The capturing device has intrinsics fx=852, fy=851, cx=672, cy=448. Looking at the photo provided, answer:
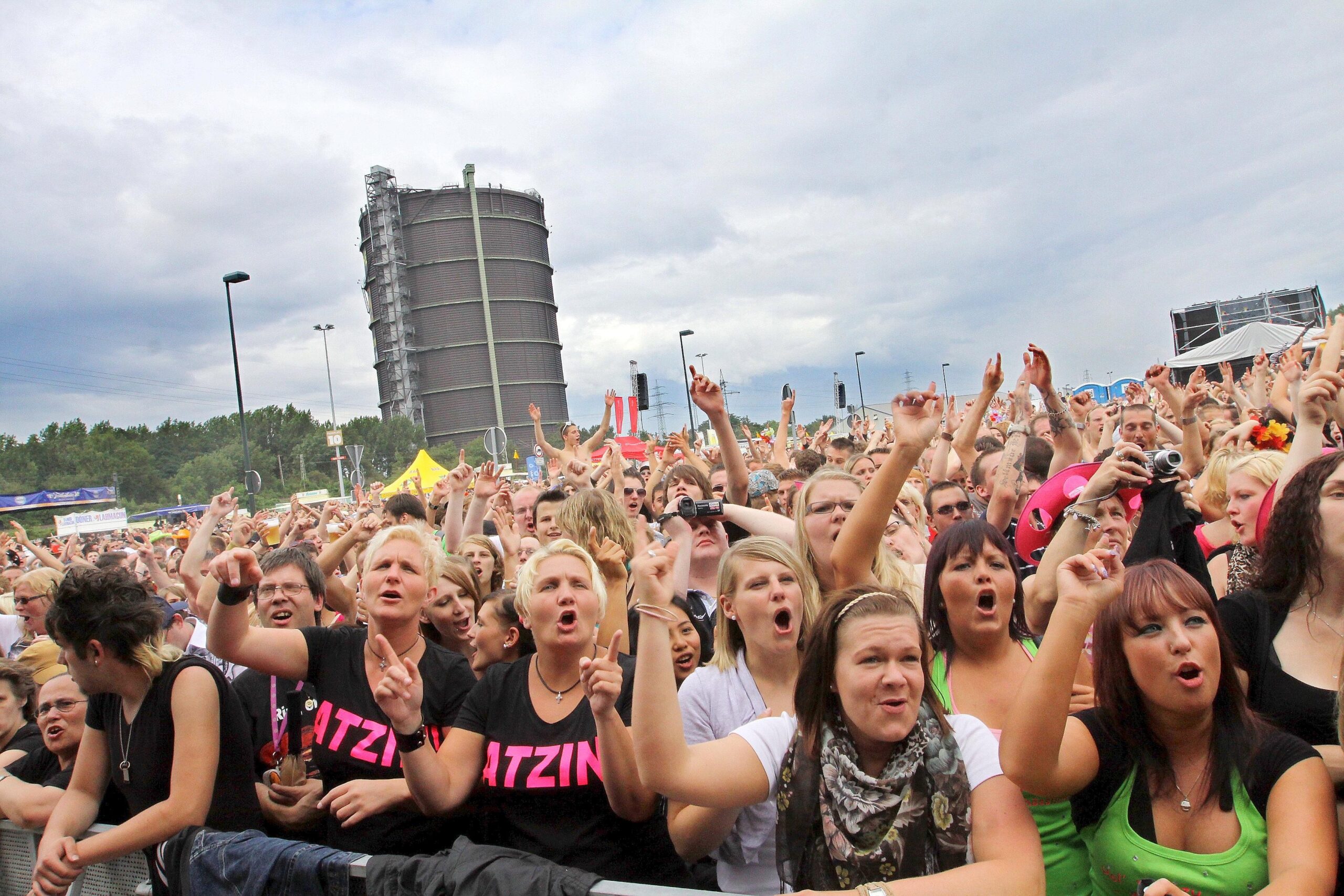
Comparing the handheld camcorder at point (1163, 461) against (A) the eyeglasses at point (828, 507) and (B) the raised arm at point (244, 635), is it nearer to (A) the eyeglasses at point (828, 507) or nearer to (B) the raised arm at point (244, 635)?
(A) the eyeglasses at point (828, 507)

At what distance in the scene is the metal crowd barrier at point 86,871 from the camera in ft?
10.0

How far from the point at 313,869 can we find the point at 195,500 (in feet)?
284

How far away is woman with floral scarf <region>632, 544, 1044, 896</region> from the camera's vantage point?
1996mm

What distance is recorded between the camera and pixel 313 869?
2.66 metres

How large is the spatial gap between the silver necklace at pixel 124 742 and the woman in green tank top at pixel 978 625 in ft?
9.19

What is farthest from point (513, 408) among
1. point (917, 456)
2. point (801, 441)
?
point (917, 456)

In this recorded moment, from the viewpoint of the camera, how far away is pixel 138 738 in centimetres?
302

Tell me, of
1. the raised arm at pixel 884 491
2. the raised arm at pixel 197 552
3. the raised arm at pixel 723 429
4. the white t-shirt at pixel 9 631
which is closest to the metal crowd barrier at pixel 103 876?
the raised arm at pixel 884 491

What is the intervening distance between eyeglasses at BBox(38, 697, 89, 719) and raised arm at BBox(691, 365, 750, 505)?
306 cm

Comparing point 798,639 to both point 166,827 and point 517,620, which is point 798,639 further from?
point 166,827

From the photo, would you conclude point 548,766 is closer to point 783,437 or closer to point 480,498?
point 480,498

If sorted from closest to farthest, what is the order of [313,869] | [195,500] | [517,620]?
[313,869] → [517,620] → [195,500]

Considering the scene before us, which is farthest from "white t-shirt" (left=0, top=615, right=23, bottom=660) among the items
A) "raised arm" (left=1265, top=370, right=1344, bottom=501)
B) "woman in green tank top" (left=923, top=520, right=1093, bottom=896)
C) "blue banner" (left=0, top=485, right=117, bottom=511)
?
"blue banner" (left=0, top=485, right=117, bottom=511)

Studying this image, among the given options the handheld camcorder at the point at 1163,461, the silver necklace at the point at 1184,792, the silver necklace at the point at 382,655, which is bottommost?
the silver necklace at the point at 1184,792
